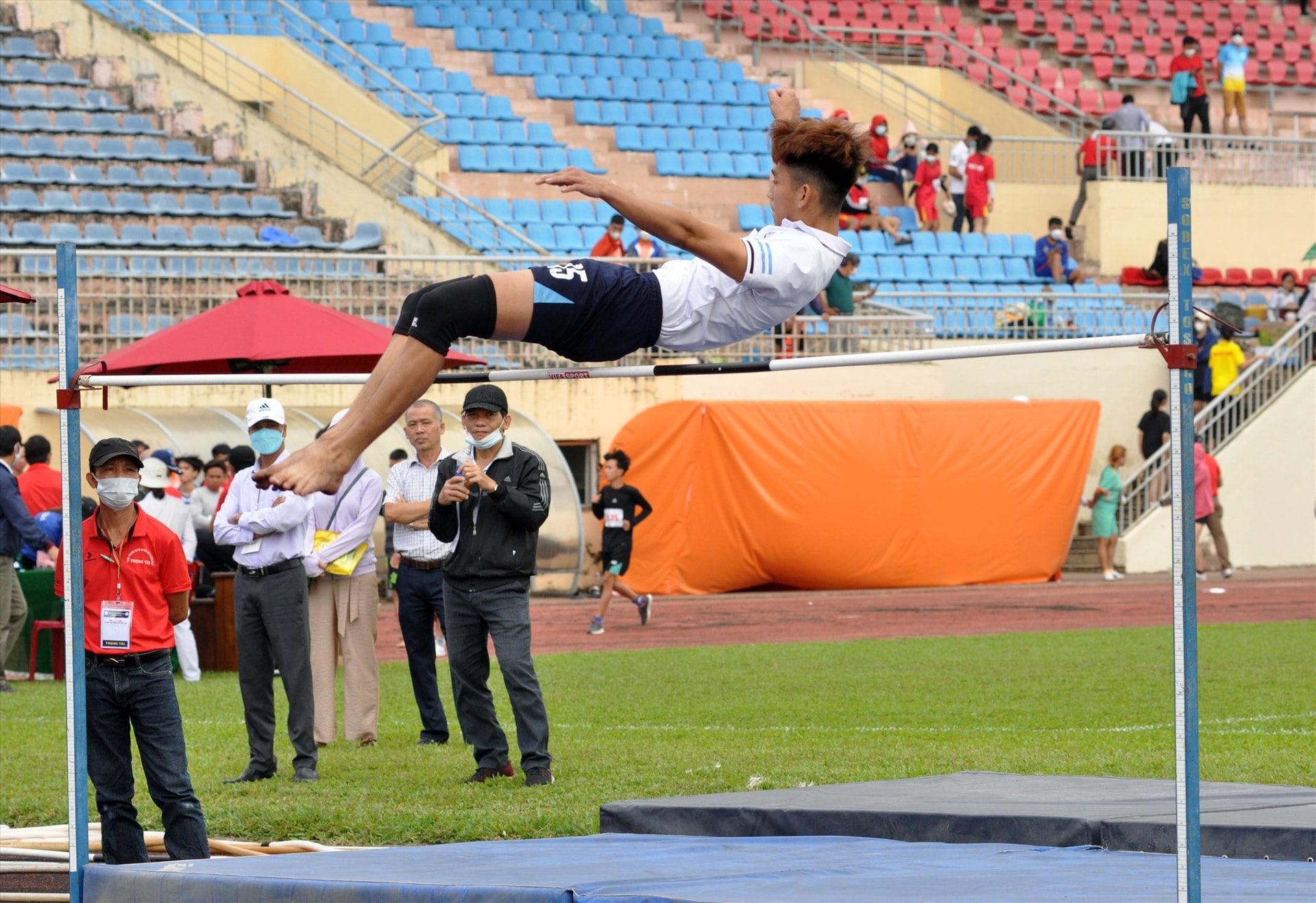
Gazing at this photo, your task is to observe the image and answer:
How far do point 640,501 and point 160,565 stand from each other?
11118 millimetres

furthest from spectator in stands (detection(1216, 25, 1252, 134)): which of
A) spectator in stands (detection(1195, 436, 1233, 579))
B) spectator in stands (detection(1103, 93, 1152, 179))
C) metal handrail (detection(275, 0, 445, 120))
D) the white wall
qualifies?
metal handrail (detection(275, 0, 445, 120))

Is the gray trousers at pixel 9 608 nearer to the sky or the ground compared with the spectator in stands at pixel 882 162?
nearer to the ground

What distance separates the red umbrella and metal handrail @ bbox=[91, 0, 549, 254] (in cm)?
1321

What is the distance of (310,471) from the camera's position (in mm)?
5512

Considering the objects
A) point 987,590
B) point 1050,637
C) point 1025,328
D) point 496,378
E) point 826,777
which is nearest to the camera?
point 496,378

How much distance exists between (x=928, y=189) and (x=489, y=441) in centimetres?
2040

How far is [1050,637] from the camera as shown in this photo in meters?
17.0

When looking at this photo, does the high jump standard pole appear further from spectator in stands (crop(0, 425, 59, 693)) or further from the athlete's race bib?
spectator in stands (crop(0, 425, 59, 693))

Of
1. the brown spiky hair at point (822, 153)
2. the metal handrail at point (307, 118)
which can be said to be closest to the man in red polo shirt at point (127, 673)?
the brown spiky hair at point (822, 153)

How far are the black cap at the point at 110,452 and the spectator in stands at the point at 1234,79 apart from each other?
29259 mm

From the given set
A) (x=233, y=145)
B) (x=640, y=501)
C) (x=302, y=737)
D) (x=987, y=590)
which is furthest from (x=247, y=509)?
(x=233, y=145)

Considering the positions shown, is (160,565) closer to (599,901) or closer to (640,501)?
(599,901)

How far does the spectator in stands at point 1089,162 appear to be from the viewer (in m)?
29.5

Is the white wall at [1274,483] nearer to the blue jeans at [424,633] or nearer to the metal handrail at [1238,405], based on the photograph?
the metal handrail at [1238,405]
